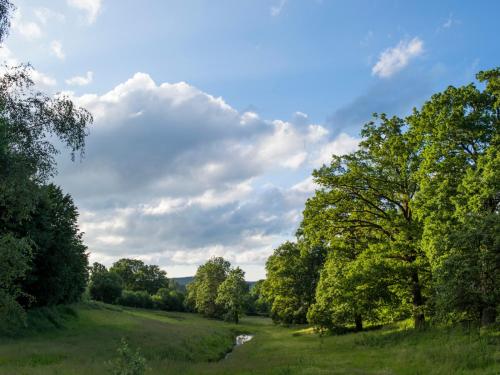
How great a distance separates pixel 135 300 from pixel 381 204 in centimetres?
10345

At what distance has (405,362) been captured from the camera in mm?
22359

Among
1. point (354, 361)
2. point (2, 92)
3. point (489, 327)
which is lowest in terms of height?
point (354, 361)

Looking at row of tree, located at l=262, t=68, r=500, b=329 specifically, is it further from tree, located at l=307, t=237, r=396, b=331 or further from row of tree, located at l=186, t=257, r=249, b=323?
row of tree, located at l=186, t=257, r=249, b=323

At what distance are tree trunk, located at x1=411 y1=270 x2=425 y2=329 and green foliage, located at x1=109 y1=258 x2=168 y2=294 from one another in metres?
148

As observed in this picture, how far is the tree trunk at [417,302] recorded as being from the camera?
32.6 metres

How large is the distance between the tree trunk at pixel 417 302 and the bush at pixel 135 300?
102485 millimetres

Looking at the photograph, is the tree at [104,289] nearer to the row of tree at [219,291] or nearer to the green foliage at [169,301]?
the green foliage at [169,301]

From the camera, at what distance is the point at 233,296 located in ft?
337

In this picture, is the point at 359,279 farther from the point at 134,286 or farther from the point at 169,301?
the point at 134,286

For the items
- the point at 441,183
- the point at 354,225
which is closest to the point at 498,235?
the point at 441,183

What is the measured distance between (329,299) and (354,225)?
14058mm

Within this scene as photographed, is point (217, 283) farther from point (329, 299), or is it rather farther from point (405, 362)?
point (405, 362)

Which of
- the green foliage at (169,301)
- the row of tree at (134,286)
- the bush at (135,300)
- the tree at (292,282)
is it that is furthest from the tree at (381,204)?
the green foliage at (169,301)

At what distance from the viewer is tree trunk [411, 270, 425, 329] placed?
1284 inches
